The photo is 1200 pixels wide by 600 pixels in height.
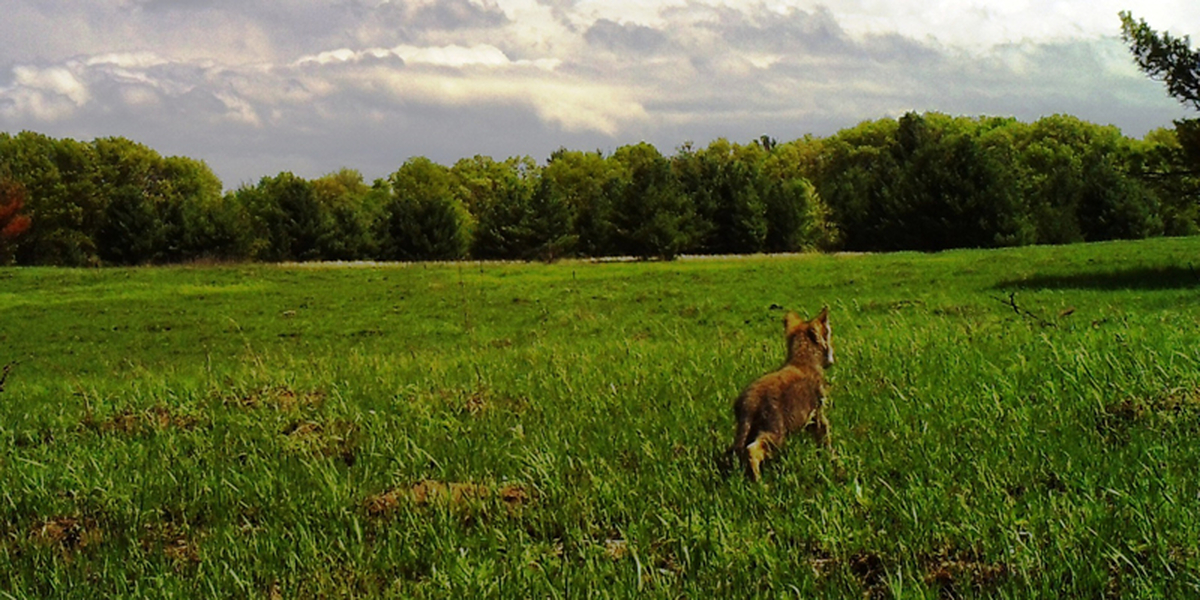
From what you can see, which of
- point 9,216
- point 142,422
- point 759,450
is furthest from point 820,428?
point 9,216

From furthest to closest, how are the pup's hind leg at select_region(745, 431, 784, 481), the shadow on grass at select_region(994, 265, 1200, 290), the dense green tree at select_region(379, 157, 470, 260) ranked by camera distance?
the dense green tree at select_region(379, 157, 470, 260) → the shadow on grass at select_region(994, 265, 1200, 290) → the pup's hind leg at select_region(745, 431, 784, 481)

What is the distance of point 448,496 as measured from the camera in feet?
19.2

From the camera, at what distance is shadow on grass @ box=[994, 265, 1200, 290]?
1217 inches

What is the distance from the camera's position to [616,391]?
344 inches

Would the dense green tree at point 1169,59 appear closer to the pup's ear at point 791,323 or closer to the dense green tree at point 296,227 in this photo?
the pup's ear at point 791,323

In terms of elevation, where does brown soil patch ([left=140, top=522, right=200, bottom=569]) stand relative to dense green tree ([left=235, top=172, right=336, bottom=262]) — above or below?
below

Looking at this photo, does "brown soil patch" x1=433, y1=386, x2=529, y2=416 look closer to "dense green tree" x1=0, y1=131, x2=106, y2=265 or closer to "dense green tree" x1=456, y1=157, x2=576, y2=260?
"dense green tree" x1=456, y1=157, x2=576, y2=260

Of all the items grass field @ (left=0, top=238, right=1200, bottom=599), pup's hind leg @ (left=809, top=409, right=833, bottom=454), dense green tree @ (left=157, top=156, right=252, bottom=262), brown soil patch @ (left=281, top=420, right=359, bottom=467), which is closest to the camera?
grass field @ (left=0, top=238, right=1200, bottom=599)

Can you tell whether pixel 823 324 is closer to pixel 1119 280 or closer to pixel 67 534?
pixel 67 534

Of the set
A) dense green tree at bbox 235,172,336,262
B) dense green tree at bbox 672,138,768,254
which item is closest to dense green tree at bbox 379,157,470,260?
dense green tree at bbox 235,172,336,262

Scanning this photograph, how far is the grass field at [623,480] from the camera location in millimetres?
4492

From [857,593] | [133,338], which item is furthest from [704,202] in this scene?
[857,593]

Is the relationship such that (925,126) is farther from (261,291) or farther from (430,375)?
(430,375)

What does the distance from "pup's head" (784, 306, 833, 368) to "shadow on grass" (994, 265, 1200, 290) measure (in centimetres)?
2646
